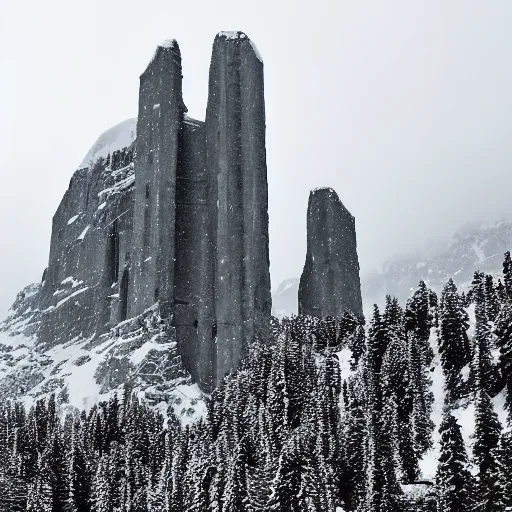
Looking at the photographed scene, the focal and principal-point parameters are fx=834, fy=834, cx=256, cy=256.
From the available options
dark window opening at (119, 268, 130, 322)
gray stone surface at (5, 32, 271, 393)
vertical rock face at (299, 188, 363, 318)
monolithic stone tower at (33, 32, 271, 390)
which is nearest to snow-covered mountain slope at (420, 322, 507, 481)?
vertical rock face at (299, 188, 363, 318)

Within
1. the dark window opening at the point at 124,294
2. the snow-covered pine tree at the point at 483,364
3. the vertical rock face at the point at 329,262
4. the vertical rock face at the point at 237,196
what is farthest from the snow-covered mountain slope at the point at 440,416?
the dark window opening at the point at 124,294

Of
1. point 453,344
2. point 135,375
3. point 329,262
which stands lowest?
point 453,344

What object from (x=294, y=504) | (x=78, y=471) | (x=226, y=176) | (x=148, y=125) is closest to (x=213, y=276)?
(x=226, y=176)

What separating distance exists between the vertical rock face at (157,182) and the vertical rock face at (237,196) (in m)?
8.80

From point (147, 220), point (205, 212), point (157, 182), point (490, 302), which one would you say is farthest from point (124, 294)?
point (490, 302)

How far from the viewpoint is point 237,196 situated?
180 metres

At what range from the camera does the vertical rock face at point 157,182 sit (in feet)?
591

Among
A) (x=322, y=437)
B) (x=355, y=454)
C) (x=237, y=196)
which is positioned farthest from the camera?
(x=237, y=196)

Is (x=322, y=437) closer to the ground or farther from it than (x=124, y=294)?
closer to the ground

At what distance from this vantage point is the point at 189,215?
187m

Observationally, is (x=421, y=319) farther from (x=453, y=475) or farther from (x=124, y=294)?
(x=124, y=294)

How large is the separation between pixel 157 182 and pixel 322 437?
99.6 meters

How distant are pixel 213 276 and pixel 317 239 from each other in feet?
79.0

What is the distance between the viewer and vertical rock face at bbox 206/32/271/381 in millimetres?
171000
